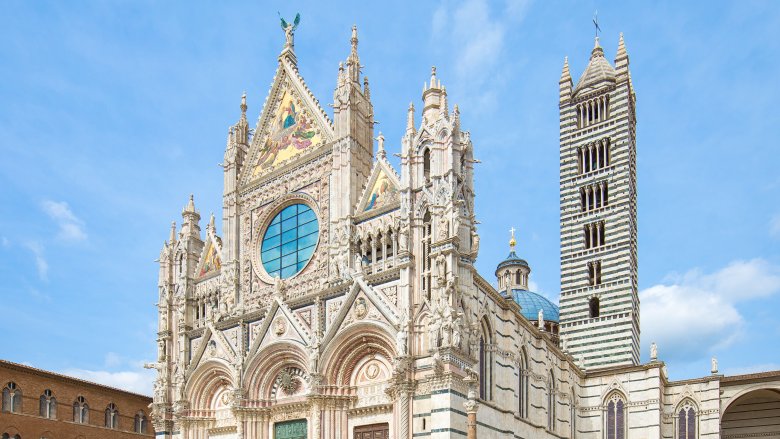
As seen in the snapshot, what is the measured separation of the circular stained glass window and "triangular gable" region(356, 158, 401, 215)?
8.49ft

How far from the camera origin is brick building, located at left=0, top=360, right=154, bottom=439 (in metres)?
33.8

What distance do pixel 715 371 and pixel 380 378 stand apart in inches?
730

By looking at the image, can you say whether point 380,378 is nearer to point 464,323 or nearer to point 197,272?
point 464,323

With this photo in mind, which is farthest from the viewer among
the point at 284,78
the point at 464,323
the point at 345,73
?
the point at 284,78

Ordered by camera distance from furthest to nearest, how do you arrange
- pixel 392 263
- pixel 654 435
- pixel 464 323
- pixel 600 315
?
pixel 600 315 < pixel 654 435 < pixel 392 263 < pixel 464 323

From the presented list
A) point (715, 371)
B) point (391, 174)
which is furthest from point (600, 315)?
point (391, 174)

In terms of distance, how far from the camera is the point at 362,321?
26703mm

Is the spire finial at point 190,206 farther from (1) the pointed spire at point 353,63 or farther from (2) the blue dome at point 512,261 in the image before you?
(2) the blue dome at point 512,261

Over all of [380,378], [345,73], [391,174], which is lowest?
[380,378]

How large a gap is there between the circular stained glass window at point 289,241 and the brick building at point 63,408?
468 inches

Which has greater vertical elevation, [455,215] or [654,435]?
[455,215]

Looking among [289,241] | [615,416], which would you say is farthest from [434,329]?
[615,416]

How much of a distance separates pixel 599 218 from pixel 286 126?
68.7 ft

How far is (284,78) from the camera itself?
33969 millimetres
